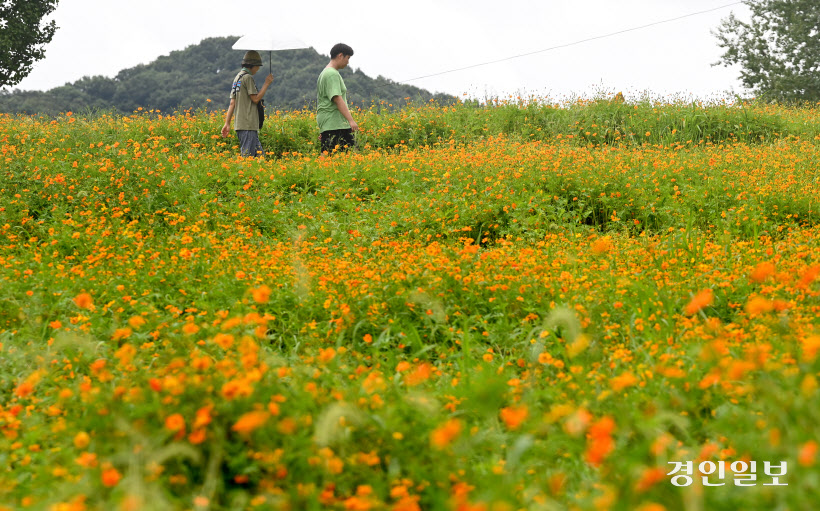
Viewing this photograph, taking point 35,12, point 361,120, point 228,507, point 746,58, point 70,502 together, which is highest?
point 35,12

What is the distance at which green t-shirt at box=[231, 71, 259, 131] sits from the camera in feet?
30.5

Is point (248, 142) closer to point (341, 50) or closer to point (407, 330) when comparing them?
point (341, 50)

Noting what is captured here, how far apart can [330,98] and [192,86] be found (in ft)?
89.1

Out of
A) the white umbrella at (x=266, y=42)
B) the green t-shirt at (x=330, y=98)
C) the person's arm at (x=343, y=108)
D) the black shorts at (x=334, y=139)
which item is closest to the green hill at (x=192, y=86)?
the white umbrella at (x=266, y=42)

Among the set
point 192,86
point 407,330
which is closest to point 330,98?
point 407,330

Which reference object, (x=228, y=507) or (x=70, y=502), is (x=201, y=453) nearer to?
(x=228, y=507)

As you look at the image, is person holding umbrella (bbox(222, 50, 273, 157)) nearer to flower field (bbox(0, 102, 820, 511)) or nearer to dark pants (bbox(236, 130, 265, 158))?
dark pants (bbox(236, 130, 265, 158))

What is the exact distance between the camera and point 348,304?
396cm

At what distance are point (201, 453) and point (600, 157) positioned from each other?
25.0 ft

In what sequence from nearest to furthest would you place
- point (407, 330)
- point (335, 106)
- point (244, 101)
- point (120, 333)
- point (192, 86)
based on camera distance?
point (120, 333)
point (407, 330)
point (244, 101)
point (335, 106)
point (192, 86)

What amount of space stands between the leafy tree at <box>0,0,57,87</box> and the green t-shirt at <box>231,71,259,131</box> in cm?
1860

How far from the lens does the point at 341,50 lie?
29.6ft

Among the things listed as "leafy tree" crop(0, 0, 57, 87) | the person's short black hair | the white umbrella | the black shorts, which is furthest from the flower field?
"leafy tree" crop(0, 0, 57, 87)

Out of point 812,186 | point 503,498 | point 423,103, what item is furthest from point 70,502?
point 423,103
